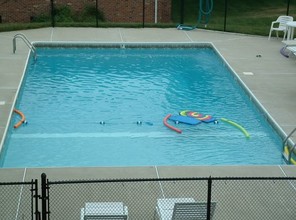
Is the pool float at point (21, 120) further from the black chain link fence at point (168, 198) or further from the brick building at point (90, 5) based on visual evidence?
the brick building at point (90, 5)

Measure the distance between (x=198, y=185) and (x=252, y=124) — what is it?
454 centimetres

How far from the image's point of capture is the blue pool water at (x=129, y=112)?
38.9 feet

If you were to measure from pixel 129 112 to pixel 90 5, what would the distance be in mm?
13133

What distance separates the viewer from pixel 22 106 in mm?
14352

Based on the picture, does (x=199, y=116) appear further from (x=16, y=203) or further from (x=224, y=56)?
(x=16, y=203)

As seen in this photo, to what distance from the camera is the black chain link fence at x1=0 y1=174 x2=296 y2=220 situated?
8.02 meters

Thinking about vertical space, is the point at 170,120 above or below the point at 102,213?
below

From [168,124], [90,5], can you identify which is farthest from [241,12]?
[168,124]

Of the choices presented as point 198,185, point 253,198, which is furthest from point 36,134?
point 253,198

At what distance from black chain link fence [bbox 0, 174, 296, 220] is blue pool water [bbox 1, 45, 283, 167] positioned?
2.21 m

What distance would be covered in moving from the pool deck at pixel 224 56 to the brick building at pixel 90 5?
437 centimetres

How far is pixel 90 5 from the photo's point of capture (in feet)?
86.7

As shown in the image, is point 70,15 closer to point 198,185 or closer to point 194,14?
point 194,14

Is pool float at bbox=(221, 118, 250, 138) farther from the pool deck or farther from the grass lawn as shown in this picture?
the grass lawn
